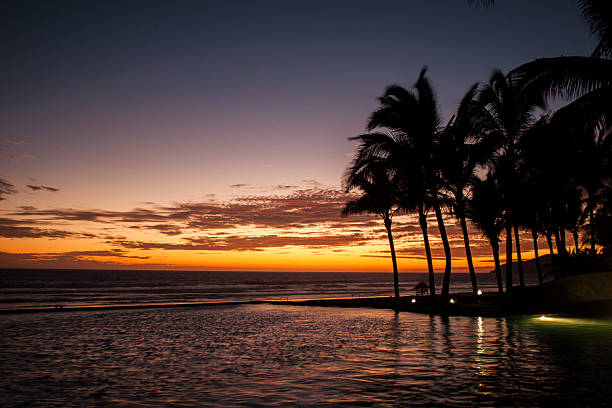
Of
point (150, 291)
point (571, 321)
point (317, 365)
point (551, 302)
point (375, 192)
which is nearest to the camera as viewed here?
point (317, 365)

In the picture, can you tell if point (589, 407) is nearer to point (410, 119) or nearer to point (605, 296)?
point (605, 296)

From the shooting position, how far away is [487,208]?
34219 mm

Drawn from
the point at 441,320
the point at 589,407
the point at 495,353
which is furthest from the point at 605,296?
the point at 589,407

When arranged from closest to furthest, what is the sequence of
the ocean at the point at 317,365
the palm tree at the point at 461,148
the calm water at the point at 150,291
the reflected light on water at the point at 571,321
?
the ocean at the point at 317,365
the reflected light on water at the point at 571,321
the palm tree at the point at 461,148
the calm water at the point at 150,291

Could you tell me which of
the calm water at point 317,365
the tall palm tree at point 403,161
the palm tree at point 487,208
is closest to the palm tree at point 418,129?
the tall palm tree at point 403,161

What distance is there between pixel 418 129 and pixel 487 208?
11621mm

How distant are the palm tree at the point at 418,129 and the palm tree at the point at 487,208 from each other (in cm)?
538

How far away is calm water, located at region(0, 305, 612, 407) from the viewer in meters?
7.77

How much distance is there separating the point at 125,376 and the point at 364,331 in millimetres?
9768

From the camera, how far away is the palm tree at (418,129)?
26516 millimetres

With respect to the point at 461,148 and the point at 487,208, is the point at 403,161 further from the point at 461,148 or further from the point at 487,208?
the point at 487,208

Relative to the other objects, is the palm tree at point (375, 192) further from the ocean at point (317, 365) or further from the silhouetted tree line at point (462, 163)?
the ocean at point (317, 365)

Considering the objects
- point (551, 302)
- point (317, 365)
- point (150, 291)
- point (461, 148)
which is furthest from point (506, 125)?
point (150, 291)

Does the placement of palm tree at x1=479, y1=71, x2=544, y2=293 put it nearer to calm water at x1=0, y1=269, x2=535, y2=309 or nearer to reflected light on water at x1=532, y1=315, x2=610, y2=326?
reflected light on water at x1=532, y1=315, x2=610, y2=326
